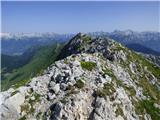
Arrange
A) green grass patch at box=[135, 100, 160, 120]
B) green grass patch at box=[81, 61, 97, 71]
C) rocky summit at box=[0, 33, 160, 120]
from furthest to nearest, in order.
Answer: green grass patch at box=[81, 61, 97, 71] → green grass patch at box=[135, 100, 160, 120] → rocky summit at box=[0, 33, 160, 120]

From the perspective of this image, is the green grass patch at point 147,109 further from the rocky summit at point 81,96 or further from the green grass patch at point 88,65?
the green grass patch at point 88,65

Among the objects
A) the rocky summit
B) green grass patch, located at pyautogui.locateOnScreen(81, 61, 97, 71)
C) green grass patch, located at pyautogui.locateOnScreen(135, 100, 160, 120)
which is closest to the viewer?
the rocky summit

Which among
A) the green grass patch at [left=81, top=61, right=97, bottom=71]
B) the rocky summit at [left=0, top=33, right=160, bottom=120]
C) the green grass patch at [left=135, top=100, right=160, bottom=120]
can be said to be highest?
the green grass patch at [left=81, top=61, right=97, bottom=71]

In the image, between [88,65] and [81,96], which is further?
[88,65]

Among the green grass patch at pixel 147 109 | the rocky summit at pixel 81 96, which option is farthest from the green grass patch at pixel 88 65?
the green grass patch at pixel 147 109

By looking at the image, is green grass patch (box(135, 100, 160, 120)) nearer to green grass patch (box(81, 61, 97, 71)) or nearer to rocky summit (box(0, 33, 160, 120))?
rocky summit (box(0, 33, 160, 120))

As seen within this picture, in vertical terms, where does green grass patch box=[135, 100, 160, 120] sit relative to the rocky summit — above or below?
below

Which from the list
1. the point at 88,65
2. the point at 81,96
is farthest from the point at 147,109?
the point at 81,96

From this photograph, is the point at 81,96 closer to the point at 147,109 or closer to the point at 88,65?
the point at 88,65

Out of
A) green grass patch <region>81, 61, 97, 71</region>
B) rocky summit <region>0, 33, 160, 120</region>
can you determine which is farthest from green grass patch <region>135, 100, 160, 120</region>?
green grass patch <region>81, 61, 97, 71</region>
